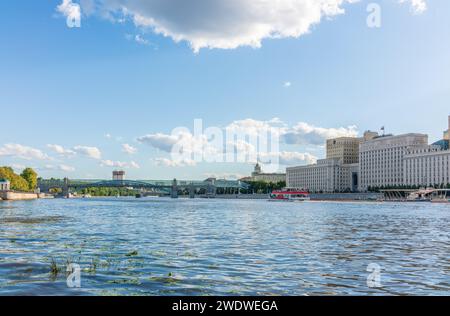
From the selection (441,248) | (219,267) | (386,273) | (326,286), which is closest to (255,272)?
(219,267)

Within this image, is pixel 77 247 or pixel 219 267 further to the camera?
pixel 77 247

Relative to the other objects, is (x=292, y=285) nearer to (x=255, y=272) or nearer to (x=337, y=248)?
(x=255, y=272)

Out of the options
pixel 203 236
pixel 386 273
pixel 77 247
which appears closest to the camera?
pixel 386 273

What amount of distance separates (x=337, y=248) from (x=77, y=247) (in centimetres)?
1704

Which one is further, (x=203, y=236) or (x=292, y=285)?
(x=203, y=236)

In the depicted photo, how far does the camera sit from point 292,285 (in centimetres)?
2073

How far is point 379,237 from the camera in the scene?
44281 mm

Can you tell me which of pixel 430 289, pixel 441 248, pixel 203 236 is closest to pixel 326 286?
pixel 430 289
